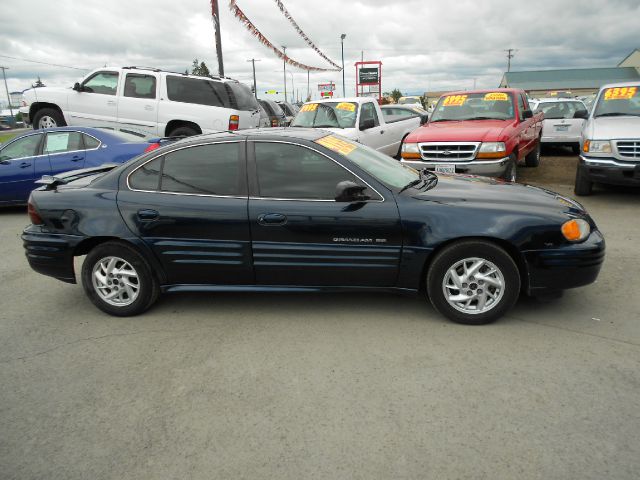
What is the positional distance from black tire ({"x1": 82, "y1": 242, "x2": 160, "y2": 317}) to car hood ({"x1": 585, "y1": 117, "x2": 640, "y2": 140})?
6.75 metres

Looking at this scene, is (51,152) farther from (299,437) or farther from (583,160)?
(583,160)

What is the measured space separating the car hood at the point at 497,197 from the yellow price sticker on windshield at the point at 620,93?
18.1 feet

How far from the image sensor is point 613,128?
759 cm

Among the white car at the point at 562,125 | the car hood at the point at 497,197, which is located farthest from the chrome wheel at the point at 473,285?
the white car at the point at 562,125

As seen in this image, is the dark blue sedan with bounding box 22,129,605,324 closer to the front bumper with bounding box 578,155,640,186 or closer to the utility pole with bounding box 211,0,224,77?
the front bumper with bounding box 578,155,640,186

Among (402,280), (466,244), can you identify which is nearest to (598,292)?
(466,244)

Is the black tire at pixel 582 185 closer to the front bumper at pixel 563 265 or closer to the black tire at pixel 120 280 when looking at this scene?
the front bumper at pixel 563 265

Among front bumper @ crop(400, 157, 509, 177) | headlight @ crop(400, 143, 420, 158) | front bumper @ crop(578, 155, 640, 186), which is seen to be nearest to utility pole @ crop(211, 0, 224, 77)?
headlight @ crop(400, 143, 420, 158)

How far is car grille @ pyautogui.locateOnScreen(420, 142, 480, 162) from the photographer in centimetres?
772

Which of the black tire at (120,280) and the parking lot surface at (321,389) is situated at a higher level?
the black tire at (120,280)

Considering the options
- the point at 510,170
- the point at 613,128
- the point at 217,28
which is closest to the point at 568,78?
the point at 217,28

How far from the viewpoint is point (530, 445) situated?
249 centimetres

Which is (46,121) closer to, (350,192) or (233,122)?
(233,122)

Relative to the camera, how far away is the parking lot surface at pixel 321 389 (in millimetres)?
2453
